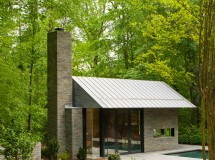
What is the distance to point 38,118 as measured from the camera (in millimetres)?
19609

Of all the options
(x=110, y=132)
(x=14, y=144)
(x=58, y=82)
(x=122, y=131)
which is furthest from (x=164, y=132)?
(x=14, y=144)

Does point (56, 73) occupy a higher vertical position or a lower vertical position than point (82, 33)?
lower

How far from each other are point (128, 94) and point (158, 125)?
2.54 meters

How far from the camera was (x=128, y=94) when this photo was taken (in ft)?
55.1

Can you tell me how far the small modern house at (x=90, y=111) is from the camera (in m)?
15.1

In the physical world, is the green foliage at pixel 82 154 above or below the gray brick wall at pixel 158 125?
below

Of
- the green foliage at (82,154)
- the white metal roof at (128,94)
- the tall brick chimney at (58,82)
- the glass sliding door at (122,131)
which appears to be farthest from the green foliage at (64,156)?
the glass sliding door at (122,131)

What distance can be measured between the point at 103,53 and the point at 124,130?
11.9 meters

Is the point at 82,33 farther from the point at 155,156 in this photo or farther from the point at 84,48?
the point at 155,156

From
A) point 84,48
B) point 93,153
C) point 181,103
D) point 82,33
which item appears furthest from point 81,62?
point 93,153

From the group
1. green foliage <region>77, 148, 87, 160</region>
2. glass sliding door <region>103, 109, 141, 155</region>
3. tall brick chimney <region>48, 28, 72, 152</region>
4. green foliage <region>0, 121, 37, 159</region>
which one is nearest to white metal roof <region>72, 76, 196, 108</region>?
glass sliding door <region>103, 109, 141, 155</region>

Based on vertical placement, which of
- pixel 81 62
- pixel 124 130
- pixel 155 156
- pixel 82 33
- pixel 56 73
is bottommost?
pixel 155 156

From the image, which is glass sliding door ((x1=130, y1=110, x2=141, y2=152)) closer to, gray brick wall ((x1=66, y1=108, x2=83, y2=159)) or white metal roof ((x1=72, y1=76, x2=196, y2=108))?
white metal roof ((x1=72, y1=76, x2=196, y2=108))

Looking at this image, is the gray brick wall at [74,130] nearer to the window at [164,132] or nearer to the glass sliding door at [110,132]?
the glass sliding door at [110,132]
